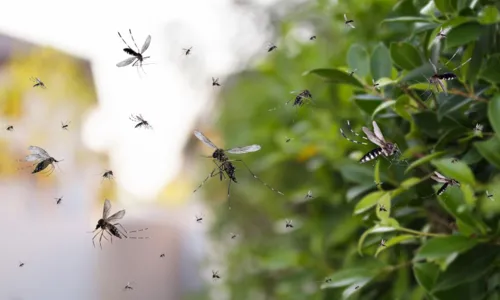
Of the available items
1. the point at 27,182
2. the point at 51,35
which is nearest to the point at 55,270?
the point at 27,182

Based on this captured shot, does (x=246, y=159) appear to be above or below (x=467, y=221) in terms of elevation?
below

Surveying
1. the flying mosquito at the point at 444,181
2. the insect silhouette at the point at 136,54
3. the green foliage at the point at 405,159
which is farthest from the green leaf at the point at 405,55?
the insect silhouette at the point at 136,54

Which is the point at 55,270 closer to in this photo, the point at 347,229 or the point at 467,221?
the point at 347,229

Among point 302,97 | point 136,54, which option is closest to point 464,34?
point 302,97

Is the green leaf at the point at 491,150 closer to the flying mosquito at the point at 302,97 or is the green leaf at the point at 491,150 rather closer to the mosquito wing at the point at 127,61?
the flying mosquito at the point at 302,97

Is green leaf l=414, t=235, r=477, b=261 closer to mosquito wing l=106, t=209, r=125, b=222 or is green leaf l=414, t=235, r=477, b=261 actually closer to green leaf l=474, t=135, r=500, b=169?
green leaf l=474, t=135, r=500, b=169

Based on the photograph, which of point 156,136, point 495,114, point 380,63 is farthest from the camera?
point 156,136

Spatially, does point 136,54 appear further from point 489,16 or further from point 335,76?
point 489,16
